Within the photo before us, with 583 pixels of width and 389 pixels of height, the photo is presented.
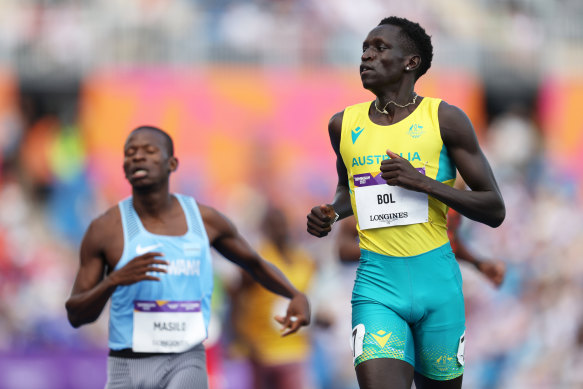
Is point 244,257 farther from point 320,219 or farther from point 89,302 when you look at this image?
point 320,219

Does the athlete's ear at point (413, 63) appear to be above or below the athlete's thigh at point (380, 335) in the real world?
above

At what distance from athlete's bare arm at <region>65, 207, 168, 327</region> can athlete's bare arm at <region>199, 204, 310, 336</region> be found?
482 mm

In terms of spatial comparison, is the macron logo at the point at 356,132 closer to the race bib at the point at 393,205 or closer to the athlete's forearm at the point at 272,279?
the race bib at the point at 393,205

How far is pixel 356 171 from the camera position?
4.23 m

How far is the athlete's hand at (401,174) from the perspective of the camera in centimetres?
389

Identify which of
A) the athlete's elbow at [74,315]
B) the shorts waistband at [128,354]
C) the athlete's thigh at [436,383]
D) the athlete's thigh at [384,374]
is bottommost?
the athlete's thigh at [436,383]

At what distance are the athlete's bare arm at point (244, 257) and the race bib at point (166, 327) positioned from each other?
46 centimetres

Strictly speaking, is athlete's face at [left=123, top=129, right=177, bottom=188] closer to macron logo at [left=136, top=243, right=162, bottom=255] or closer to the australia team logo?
macron logo at [left=136, top=243, right=162, bottom=255]

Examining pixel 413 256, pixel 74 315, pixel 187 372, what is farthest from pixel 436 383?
pixel 74 315

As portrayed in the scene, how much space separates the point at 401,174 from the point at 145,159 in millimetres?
1651

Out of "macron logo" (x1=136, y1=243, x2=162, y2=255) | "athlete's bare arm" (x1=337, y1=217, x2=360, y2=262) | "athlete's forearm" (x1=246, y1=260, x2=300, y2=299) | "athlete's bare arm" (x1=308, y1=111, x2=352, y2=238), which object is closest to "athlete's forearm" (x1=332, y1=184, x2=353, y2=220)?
"athlete's bare arm" (x1=308, y1=111, x2=352, y2=238)

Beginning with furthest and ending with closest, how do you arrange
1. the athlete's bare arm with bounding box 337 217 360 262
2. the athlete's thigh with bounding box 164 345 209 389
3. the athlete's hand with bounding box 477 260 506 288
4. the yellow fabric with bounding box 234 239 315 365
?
1. the yellow fabric with bounding box 234 239 315 365
2. the athlete's bare arm with bounding box 337 217 360 262
3. the athlete's hand with bounding box 477 260 506 288
4. the athlete's thigh with bounding box 164 345 209 389

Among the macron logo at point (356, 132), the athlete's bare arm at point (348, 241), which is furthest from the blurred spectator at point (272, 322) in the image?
the macron logo at point (356, 132)

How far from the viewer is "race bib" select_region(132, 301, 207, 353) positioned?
4.68 m
